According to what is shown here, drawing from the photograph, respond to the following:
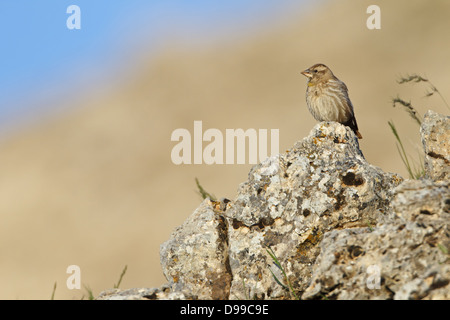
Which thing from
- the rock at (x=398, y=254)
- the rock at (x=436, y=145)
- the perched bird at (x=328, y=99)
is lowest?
the rock at (x=398, y=254)

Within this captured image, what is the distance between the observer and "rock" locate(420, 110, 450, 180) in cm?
564

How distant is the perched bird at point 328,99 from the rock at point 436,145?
98.0 inches

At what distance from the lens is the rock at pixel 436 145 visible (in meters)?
5.64

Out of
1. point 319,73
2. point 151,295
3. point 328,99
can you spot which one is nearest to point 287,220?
point 151,295

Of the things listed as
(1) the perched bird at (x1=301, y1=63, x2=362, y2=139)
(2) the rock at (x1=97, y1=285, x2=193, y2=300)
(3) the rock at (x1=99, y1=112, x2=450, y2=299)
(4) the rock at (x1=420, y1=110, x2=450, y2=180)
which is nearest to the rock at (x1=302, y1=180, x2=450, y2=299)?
(3) the rock at (x1=99, y1=112, x2=450, y2=299)

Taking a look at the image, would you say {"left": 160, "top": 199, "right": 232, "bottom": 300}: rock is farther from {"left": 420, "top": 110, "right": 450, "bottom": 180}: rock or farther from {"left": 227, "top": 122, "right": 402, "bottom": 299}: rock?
{"left": 420, "top": 110, "right": 450, "bottom": 180}: rock

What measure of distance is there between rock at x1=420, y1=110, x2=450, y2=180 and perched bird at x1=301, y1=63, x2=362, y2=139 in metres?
2.49

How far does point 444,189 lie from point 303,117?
1068 inches

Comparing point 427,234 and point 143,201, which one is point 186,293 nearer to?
point 427,234

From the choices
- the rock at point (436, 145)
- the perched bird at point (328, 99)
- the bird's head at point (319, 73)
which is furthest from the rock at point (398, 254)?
the bird's head at point (319, 73)

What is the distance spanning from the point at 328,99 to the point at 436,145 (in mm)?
2849

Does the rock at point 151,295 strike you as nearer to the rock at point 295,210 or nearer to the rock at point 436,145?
the rock at point 295,210
